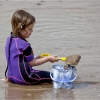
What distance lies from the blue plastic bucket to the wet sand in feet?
0.25

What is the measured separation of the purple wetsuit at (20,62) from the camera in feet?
16.6

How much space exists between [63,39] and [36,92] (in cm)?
253

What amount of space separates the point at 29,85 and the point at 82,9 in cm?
473

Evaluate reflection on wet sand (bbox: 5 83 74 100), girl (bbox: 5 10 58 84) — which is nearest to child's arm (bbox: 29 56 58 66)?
girl (bbox: 5 10 58 84)

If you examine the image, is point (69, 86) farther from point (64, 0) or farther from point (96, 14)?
point (64, 0)

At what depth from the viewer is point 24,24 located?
5121 millimetres

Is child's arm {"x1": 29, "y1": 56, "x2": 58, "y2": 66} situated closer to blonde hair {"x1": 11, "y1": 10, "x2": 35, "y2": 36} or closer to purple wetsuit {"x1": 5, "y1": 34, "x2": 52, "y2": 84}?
purple wetsuit {"x1": 5, "y1": 34, "x2": 52, "y2": 84}

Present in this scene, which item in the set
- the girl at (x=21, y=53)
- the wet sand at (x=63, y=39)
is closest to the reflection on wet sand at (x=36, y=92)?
the wet sand at (x=63, y=39)

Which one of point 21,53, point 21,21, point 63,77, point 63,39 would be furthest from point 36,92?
point 63,39

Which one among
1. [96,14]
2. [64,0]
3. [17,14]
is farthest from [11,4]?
[17,14]

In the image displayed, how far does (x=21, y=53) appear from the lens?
16.6ft

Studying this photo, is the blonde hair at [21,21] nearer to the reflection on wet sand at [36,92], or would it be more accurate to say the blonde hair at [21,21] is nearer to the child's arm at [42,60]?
the child's arm at [42,60]

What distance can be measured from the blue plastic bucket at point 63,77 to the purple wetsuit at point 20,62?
0.81ft

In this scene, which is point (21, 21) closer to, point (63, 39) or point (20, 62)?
point (20, 62)
